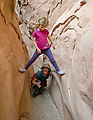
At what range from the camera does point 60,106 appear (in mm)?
2074

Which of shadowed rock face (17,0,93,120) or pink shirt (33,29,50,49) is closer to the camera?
shadowed rock face (17,0,93,120)

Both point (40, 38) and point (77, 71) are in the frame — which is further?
point (40, 38)

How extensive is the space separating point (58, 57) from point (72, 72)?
71 cm

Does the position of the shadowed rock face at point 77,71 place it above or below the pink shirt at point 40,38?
below

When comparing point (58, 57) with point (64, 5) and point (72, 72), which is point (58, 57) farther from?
point (64, 5)

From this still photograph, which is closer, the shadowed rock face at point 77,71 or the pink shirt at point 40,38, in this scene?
the shadowed rock face at point 77,71

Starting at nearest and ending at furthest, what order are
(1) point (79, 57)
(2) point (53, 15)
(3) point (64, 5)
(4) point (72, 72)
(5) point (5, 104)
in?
(5) point (5, 104) < (1) point (79, 57) < (4) point (72, 72) < (3) point (64, 5) < (2) point (53, 15)

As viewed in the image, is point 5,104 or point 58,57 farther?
point 58,57

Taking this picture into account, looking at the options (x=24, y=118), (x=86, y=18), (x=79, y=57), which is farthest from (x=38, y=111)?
(x=86, y=18)

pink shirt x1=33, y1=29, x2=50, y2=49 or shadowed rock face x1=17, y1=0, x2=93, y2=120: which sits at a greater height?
pink shirt x1=33, y1=29, x2=50, y2=49

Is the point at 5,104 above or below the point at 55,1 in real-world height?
below

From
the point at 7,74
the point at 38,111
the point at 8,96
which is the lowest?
the point at 38,111

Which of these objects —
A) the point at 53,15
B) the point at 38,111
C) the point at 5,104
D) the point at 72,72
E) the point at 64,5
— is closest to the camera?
the point at 5,104

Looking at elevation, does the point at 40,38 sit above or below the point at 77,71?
above
